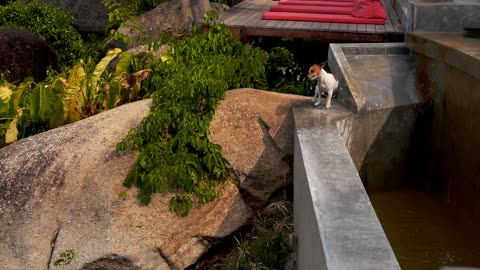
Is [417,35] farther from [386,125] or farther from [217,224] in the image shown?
[217,224]

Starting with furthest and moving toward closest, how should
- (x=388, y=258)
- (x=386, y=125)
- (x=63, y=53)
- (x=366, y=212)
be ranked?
(x=63, y=53) < (x=386, y=125) < (x=366, y=212) < (x=388, y=258)

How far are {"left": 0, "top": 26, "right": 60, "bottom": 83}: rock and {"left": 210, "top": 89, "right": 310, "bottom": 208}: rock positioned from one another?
4.61 meters

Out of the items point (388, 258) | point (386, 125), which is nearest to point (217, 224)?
point (386, 125)

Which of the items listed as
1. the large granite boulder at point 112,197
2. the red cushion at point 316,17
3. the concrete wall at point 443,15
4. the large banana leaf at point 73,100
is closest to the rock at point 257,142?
the large granite boulder at point 112,197

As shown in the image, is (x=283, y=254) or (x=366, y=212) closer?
(x=366, y=212)

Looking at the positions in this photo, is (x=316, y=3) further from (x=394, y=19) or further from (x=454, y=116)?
(x=454, y=116)

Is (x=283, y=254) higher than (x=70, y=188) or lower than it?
lower

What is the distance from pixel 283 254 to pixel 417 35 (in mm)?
3435

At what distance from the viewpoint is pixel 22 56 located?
10234mm

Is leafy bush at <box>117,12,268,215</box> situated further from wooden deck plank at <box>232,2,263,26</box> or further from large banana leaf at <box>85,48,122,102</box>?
wooden deck plank at <box>232,2,263,26</box>

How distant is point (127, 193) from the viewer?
6.53m

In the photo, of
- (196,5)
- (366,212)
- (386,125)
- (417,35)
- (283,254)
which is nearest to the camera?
(366,212)

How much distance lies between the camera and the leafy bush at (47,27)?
1241 cm

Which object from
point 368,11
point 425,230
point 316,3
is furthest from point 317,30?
point 425,230
